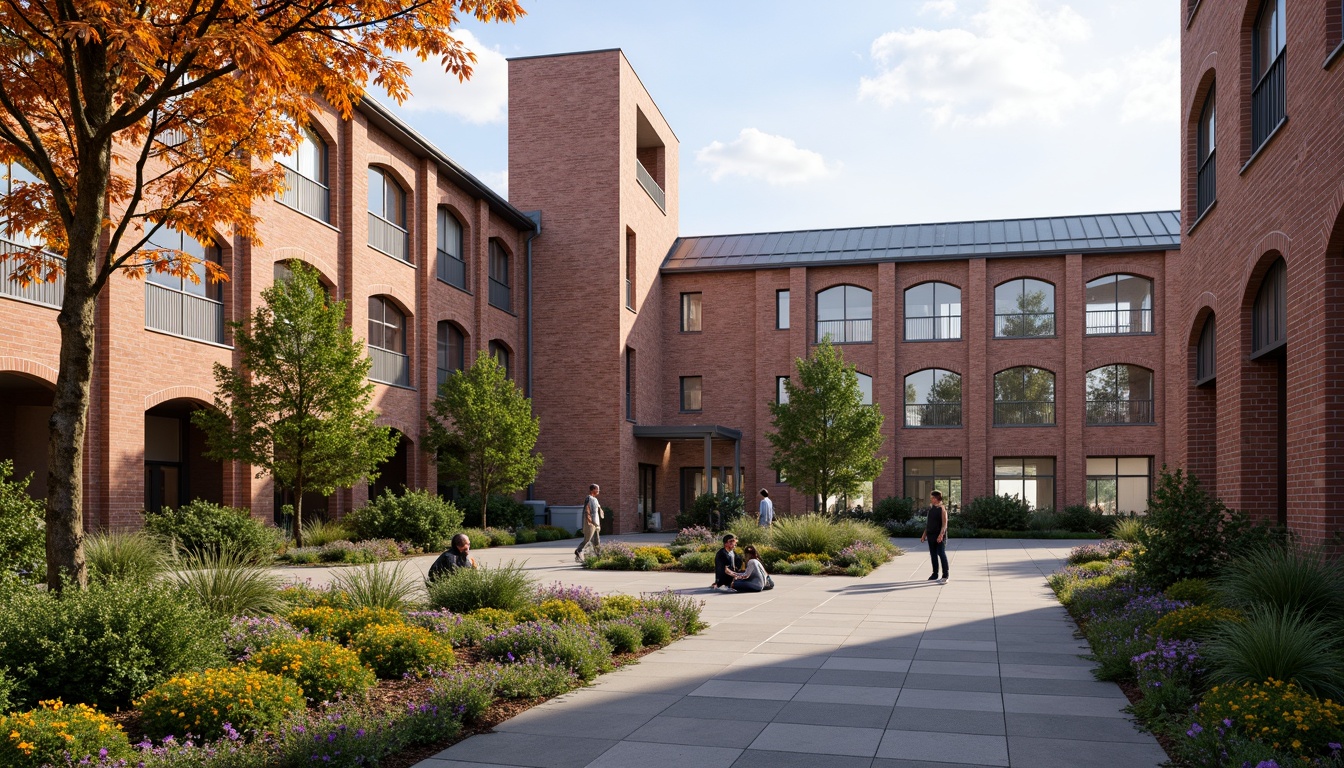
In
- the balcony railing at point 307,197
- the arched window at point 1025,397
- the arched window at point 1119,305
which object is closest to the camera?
the balcony railing at point 307,197

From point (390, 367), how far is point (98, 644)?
2258cm

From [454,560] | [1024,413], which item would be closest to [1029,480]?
[1024,413]

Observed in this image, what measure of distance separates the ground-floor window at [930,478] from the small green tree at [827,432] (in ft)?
23.5

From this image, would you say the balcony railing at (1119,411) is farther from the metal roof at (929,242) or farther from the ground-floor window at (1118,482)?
the metal roof at (929,242)

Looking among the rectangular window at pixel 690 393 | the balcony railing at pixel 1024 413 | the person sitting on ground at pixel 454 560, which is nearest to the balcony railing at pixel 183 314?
the person sitting on ground at pixel 454 560

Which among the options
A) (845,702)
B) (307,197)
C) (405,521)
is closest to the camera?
(845,702)

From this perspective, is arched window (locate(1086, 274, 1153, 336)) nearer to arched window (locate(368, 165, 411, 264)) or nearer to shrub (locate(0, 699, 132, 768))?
arched window (locate(368, 165, 411, 264))

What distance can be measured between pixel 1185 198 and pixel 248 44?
15.2 m

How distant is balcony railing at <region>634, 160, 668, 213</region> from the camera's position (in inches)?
1545

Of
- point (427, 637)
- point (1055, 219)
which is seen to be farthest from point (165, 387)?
point (1055, 219)

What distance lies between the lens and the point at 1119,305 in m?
39.2

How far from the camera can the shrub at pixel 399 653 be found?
8.30m

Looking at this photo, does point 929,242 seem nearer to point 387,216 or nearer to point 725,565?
point 387,216

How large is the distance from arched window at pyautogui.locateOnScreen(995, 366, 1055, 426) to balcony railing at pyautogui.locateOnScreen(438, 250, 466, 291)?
20335mm
